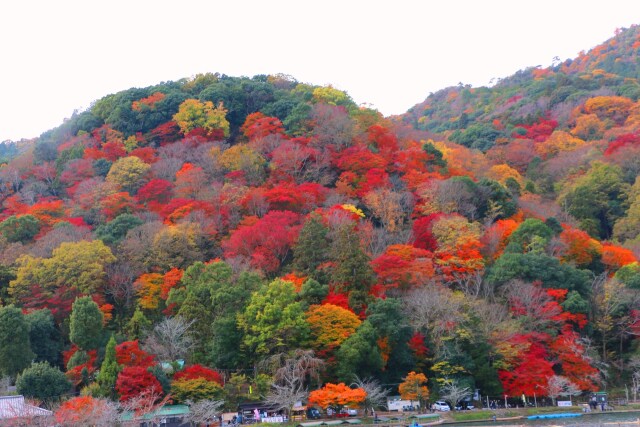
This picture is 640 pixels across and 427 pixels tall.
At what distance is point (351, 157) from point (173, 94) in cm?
1930

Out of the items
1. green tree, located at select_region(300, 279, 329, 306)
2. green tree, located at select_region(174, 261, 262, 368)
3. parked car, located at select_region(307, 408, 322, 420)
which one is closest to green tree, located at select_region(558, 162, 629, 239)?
green tree, located at select_region(300, 279, 329, 306)

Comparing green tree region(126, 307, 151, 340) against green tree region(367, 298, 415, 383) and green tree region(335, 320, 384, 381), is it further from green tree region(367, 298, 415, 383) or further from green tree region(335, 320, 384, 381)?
green tree region(367, 298, 415, 383)

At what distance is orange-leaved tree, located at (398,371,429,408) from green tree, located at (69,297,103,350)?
14.3m

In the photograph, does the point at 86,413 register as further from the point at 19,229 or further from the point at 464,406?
the point at 19,229

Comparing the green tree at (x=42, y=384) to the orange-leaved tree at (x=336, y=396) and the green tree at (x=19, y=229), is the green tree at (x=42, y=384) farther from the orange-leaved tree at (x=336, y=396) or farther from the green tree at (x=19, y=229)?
the green tree at (x=19, y=229)

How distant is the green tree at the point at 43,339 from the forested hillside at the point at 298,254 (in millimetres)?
145

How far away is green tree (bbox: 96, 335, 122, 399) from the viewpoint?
106ft

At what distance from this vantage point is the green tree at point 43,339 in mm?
37344

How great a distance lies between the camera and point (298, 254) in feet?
139

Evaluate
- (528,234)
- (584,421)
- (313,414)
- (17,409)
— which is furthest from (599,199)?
(17,409)

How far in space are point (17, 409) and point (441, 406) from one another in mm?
18517

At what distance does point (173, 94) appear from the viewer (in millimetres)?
65312

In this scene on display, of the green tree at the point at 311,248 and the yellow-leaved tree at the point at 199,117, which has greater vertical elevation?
the yellow-leaved tree at the point at 199,117

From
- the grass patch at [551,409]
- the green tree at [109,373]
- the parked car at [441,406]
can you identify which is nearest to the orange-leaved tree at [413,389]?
the parked car at [441,406]
